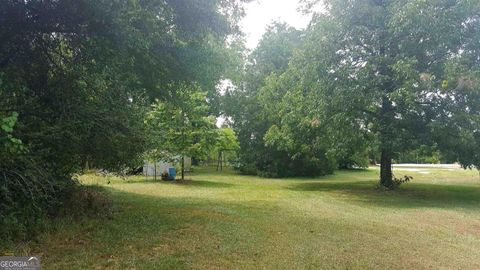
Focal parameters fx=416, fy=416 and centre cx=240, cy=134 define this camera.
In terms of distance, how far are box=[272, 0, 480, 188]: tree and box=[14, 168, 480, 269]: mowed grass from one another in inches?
167

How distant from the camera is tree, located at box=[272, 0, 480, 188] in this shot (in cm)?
1533

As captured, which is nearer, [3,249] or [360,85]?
[3,249]

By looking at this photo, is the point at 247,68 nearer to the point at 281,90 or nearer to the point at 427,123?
the point at 281,90

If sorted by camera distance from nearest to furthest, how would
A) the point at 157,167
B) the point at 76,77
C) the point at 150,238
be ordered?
the point at 150,238 < the point at 76,77 < the point at 157,167

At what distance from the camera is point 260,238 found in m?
8.03

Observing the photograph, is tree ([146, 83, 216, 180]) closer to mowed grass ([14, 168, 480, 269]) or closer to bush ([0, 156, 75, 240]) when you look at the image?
mowed grass ([14, 168, 480, 269])

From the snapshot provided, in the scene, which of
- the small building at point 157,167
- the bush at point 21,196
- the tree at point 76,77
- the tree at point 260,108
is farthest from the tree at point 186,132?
the bush at point 21,196

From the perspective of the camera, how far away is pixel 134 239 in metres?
7.48

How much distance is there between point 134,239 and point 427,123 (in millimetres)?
13519

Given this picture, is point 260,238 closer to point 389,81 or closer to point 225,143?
point 389,81

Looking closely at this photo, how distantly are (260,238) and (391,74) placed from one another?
11734mm

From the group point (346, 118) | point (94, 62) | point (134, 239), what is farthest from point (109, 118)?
point (346, 118)

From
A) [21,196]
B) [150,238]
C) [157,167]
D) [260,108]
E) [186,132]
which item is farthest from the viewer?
[260,108]

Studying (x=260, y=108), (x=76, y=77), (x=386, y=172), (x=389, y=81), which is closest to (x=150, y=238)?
(x=76, y=77)
